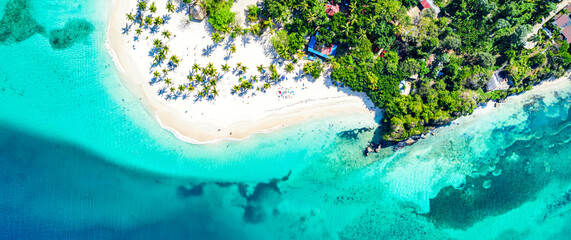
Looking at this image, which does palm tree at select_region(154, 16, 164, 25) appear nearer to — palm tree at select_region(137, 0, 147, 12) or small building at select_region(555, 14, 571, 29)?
palm tree at select_region(137, 0, 147, 12)

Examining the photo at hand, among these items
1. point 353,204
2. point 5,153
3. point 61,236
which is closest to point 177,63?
point 5,153

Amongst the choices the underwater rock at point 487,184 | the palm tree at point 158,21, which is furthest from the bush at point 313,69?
the underwater rock at point 487,184

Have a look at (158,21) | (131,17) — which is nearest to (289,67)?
(158,21)

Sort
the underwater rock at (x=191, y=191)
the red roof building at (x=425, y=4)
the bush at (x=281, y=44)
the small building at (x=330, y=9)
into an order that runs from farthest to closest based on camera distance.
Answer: the underwater rock at (x=191, y=191), the red roof building at (x=425, y=4), the small building at (x=330, y=9), the bush at (x=281, y=44)

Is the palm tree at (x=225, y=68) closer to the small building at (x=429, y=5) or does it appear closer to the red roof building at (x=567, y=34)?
the small building at (x=429, y=5)

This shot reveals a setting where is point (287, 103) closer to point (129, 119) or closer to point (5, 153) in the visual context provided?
point (129, 119)

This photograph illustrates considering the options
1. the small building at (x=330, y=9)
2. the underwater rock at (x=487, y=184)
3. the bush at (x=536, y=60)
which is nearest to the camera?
the bush at (x=536, y=60)

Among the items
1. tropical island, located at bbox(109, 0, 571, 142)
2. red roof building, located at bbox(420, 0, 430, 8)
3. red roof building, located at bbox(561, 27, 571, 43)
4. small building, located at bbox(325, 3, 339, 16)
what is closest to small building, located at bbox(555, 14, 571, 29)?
tropical island, located at bbox(109, 0, 571, 142)

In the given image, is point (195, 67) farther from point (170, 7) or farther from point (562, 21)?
point (562, 21)
